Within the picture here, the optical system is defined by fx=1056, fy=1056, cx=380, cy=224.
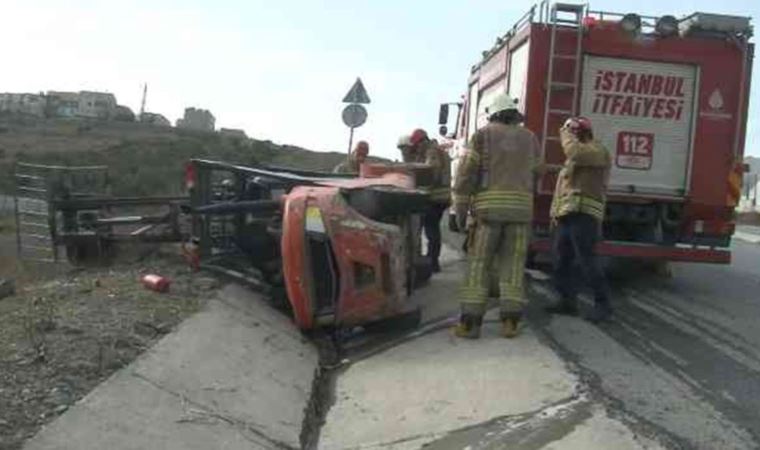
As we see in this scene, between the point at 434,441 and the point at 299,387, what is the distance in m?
1.47

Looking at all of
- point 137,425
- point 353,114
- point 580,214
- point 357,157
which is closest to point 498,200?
point 580,214

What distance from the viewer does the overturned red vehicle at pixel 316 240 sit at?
25.2 ft

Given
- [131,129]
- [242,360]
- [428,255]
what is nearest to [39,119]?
[131,129]

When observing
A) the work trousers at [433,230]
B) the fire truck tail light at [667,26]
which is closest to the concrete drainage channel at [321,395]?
the work trousers at [433,230]

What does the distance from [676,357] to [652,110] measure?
4.42m

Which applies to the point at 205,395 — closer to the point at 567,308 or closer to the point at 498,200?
the point at 498,200

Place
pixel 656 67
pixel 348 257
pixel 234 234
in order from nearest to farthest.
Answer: pixel 348 257 < pixel 234 234 < pixel 656 67

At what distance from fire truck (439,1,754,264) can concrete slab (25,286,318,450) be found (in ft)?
15.0

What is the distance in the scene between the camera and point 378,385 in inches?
270

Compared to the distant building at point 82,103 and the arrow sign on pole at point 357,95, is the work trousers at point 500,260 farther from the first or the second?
the distant building at point 82,103

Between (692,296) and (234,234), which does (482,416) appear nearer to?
(234,234)

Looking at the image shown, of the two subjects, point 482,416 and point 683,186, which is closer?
point 482,416

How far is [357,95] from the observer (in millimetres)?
18453

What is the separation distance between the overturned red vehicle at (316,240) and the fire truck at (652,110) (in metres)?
2.17
